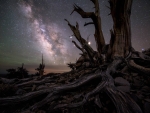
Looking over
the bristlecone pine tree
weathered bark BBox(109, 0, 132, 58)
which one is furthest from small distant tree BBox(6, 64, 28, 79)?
weathered bark BBox(109, 0, 132, 58)

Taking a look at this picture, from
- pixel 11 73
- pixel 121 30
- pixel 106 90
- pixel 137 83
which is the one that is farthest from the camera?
pixel 11 73

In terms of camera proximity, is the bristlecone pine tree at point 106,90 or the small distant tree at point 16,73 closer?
the bristlecone pine tree at point 106,90

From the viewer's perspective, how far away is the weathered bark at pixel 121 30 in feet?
14.1

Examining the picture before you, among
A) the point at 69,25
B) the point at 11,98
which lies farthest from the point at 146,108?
the point at 69,25

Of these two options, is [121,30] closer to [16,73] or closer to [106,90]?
[106,90]

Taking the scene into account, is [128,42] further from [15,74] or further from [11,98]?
[15,74]

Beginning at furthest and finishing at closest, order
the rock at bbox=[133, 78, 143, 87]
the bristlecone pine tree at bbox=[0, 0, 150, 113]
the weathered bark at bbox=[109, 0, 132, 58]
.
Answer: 1. the weathered bark at bbox=[109, 0, 132, 58]
2. the rock at bbox=[133, 78, 143, 87]
3. the bristlecone pine tree at bbox=[0, 0, 150, 113]

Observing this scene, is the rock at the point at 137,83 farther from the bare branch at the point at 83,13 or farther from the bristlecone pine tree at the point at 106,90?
the bare branch at the point at 83,13

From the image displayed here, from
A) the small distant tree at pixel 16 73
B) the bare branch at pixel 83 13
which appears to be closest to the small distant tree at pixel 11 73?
the small distant tree at pixel 16 73

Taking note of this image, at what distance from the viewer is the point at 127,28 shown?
4.50 meters

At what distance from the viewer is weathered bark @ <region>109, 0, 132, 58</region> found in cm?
429

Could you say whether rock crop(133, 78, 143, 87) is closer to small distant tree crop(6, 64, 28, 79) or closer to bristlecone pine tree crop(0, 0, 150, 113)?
bristlecone pine tree crop(0, 0, 150, 113)

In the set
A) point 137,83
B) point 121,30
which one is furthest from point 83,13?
point 137,83

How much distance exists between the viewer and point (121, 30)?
4.54 meters
